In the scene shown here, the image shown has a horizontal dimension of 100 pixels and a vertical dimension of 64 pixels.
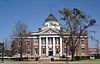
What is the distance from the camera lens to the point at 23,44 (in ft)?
263

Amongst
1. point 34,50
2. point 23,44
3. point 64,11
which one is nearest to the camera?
point 64,11

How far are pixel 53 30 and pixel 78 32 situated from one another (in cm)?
4553

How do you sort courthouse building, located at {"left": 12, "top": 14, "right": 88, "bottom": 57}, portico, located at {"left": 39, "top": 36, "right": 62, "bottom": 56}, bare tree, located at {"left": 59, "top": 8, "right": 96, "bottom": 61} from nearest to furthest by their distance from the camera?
bare tree, located at {"left": 59, "top": 8, "right": 96, "bottom": 61} < courthouse building, located at {"left": 12, "top": 14, "right": 88, "bottom": 57} < portico, located at {"left": 39, "top": 36, "right": 62, "bottom": 56}

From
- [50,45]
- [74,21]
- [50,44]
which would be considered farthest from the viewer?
[50,44]

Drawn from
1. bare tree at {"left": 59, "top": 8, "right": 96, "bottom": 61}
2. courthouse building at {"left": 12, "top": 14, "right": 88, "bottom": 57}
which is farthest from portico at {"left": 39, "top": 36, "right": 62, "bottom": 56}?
bare tree at {"left": 59, "top": 8, "right": 96, "bottom": 61}

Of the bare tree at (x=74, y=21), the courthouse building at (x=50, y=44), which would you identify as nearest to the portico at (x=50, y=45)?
the courthouse building at (x=50, y=44)

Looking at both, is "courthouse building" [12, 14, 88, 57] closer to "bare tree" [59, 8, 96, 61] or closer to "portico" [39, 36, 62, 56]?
"portico" [39, 36, 62, 56]

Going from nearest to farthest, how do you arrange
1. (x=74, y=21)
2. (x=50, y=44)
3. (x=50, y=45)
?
(x=74, y=21), (x=50, y=45), (x=50, y=44)

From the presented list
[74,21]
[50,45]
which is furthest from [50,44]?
[74,21]

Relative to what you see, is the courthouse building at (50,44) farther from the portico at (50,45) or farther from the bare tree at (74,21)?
the bare tree at (74,21)

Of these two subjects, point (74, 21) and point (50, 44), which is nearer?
point (74, 21)

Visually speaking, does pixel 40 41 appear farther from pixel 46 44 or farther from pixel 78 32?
pixel 78 32

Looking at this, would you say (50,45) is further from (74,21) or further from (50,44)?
(74,21)

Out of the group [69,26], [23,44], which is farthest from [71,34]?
[23,44]
